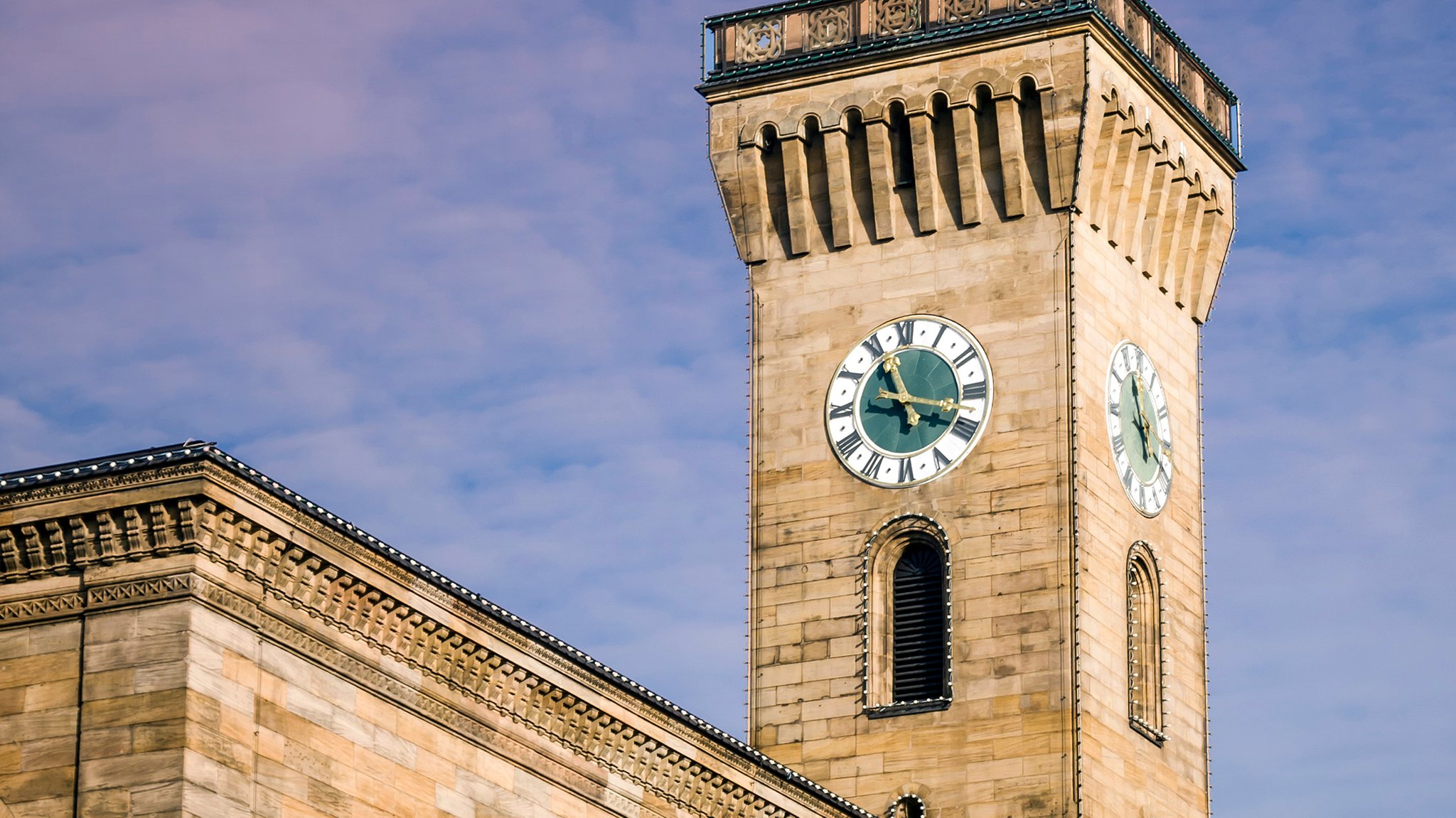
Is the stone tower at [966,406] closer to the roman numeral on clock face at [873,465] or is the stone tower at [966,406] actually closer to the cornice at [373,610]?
the roman numeral on clock face at [873,465]

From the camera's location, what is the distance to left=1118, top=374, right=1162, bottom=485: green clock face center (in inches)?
2287

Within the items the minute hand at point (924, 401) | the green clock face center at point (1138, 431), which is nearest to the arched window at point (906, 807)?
the minute hand at point (924, 401)

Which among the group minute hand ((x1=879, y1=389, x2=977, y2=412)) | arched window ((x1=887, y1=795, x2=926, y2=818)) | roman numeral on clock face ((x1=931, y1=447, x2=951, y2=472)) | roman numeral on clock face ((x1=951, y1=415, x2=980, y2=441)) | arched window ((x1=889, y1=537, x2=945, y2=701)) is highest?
minute hand ((x1=879, y1=389, x2=977, y2=412))

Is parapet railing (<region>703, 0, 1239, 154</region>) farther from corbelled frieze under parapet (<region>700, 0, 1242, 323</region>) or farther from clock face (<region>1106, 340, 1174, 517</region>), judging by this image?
clock face (<region>1106, 340, 1174, 517</region>)

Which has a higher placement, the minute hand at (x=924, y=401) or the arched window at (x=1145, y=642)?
the minute hand at (x=924, y=401)

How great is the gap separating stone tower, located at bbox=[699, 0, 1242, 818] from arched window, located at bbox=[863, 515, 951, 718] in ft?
0.18

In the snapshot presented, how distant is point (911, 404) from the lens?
2247 inches

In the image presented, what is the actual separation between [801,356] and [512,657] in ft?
60.6

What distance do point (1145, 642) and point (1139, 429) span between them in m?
4.05

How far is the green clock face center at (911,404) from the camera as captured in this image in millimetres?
56812

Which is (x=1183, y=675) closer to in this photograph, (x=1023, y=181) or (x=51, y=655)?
(x=1023, y=181)

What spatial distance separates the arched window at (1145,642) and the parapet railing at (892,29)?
9344 mm

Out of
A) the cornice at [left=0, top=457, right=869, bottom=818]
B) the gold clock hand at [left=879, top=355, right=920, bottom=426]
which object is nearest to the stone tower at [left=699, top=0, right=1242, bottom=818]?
the gold clock hand at [left=879, top=355, right=920, bottom=426]

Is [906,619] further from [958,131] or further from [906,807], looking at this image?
[958,131]
